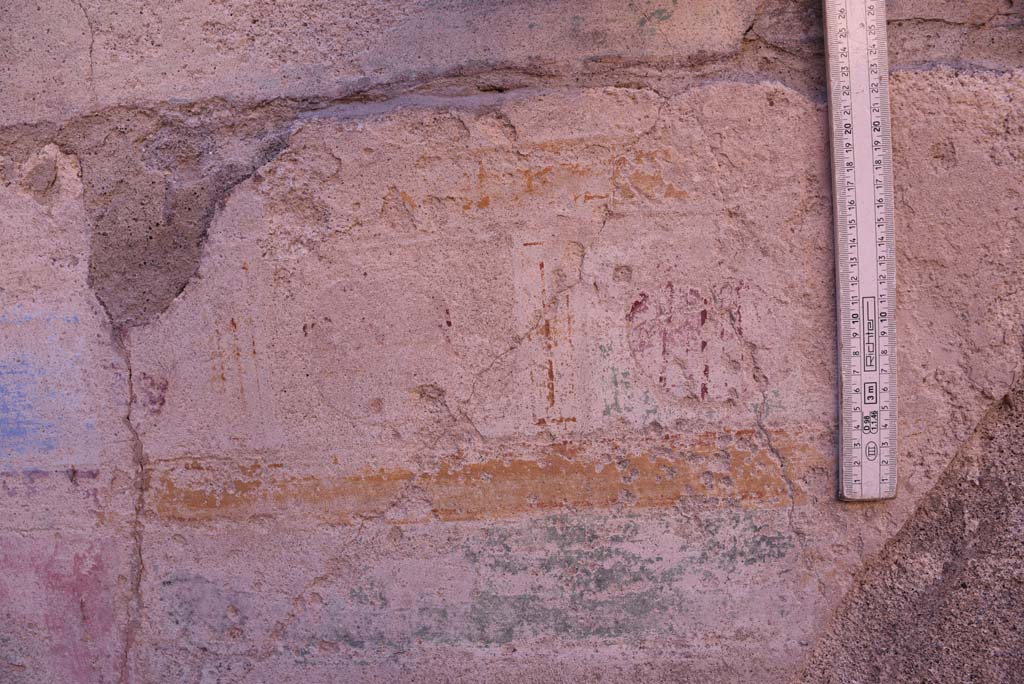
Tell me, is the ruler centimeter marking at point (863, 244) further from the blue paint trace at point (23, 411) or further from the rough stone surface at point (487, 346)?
the blue paint trace at point (23, 411)

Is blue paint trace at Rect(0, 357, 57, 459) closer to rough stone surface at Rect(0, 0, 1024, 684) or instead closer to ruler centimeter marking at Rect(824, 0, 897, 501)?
rough stone surface at Rect(0, 0, 1024, 684)

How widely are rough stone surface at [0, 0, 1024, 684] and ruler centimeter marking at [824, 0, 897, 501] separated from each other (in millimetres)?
43

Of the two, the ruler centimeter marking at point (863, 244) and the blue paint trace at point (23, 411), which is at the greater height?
the ruler centimeter marking at point (863, 244)

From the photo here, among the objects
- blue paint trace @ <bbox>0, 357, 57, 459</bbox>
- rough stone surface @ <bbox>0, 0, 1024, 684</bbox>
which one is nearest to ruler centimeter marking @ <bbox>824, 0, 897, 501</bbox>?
rough stone surface @ <bbox>0, 0, 1024, 684</bbox>

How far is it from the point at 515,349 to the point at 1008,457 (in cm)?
109

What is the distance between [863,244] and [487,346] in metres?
0.81

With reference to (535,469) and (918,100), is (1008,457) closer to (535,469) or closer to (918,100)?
(918,100)

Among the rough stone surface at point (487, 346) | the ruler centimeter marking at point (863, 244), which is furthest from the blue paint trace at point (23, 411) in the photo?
the ruler centimeter marking at point (863, 244)

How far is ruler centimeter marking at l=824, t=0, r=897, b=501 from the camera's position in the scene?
1.27 meters

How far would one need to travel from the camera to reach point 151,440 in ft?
4.56

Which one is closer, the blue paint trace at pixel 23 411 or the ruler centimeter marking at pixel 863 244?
the ruler centimeter marking at pixel 863 244

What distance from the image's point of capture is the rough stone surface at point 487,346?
4.33 feet

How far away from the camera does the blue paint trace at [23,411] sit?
1.41 m

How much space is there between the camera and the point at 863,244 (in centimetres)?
129
